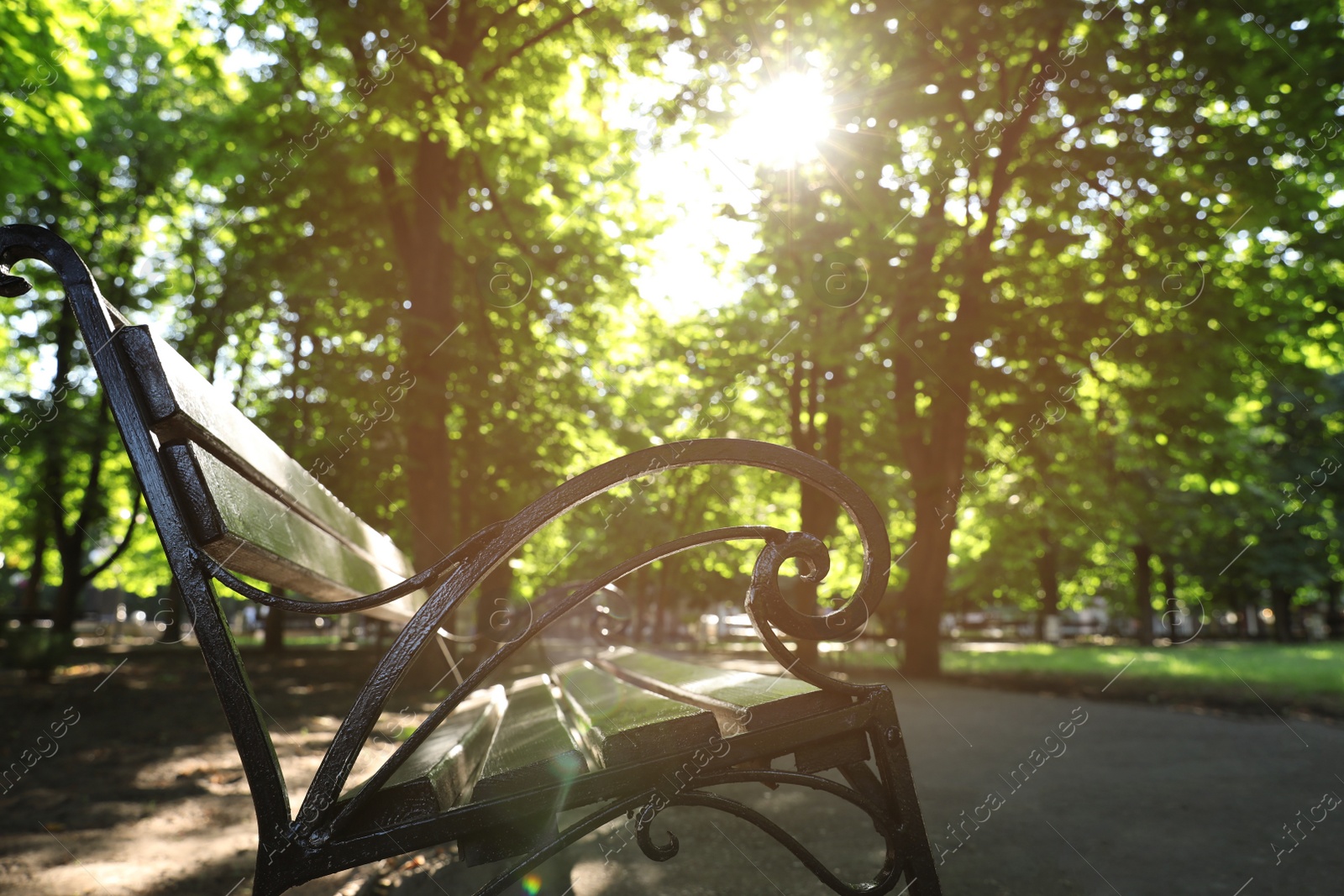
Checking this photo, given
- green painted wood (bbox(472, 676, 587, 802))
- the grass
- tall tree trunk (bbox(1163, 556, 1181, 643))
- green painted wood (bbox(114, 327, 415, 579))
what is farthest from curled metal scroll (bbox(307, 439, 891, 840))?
tall tree trunk (bbox(1163, 556, 1181, 643))

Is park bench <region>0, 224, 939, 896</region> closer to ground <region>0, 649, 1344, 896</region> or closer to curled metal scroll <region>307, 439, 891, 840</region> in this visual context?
curled metal scroll <region>307, 439, 891, 840</region>

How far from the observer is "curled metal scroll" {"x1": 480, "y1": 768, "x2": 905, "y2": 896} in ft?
4.51

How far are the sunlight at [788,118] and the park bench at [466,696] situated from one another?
729 cm

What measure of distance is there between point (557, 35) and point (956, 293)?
202 inches

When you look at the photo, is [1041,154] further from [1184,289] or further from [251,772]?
[251,772]

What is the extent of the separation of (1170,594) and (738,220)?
3407cm

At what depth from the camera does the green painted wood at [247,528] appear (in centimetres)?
126

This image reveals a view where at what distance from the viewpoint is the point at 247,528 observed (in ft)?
4.37

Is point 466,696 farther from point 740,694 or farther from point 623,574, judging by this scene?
point 740,694

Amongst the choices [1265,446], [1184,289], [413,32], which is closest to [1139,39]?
[1184,289]

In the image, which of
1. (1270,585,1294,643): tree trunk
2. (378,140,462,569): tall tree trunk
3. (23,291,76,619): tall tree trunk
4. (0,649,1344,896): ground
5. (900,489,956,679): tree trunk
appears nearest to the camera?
(0,649,1344,896): ground

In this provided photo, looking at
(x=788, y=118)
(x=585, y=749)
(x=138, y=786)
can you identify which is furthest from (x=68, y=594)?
(x=585, y=749)

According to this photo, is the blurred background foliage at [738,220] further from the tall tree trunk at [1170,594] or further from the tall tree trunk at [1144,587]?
the tall tree trunk at [1170,594]

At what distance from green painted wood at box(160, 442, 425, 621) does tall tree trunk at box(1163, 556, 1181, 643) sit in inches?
1325
